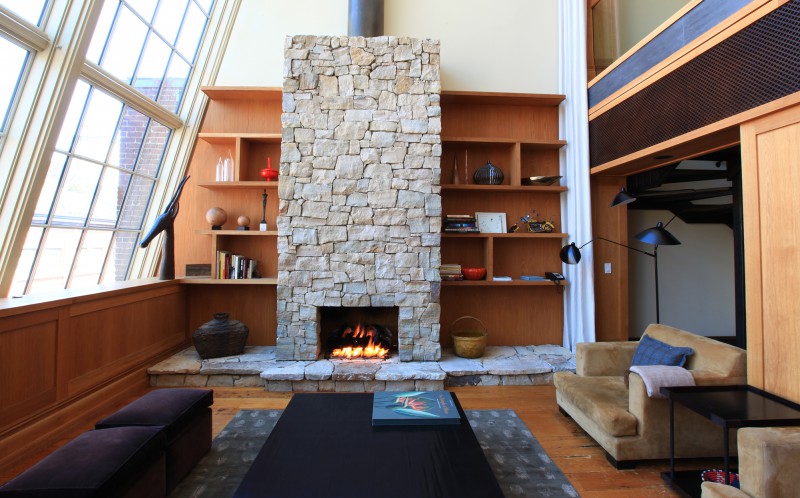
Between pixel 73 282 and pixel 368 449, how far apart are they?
335cm

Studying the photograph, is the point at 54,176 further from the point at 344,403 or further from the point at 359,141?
the point at 344,403

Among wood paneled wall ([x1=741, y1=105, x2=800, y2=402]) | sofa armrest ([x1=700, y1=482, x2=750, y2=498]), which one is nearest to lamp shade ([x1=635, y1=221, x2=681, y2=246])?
wood paneled wall ([x1=741, y1=105, x2=800, y2=402])

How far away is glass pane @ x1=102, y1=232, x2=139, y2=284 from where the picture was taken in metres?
4.13

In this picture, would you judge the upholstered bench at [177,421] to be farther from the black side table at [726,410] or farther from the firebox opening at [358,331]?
the black side table at [726,410]

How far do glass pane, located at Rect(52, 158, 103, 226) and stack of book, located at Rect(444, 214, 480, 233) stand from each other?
3.45m

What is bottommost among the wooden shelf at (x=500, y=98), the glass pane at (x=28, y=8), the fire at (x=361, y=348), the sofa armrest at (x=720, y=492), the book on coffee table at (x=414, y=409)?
the sofa armrest at (x=720, y=492)

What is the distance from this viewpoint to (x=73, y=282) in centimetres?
365

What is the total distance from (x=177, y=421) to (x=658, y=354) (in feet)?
10.2

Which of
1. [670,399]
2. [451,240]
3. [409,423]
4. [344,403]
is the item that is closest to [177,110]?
[451,240]

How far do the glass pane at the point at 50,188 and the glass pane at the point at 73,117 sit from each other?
10 centimetres

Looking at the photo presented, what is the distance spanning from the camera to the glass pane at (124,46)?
3.52 m

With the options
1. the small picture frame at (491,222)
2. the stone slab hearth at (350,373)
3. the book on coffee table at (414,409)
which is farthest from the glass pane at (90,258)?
the small picture frame at (491,222)

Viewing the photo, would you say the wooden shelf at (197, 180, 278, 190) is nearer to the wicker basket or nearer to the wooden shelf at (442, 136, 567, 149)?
the wooden shelf at (442, 136, 567, 149)

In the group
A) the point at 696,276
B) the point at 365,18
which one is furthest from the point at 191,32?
the point at 696,276
